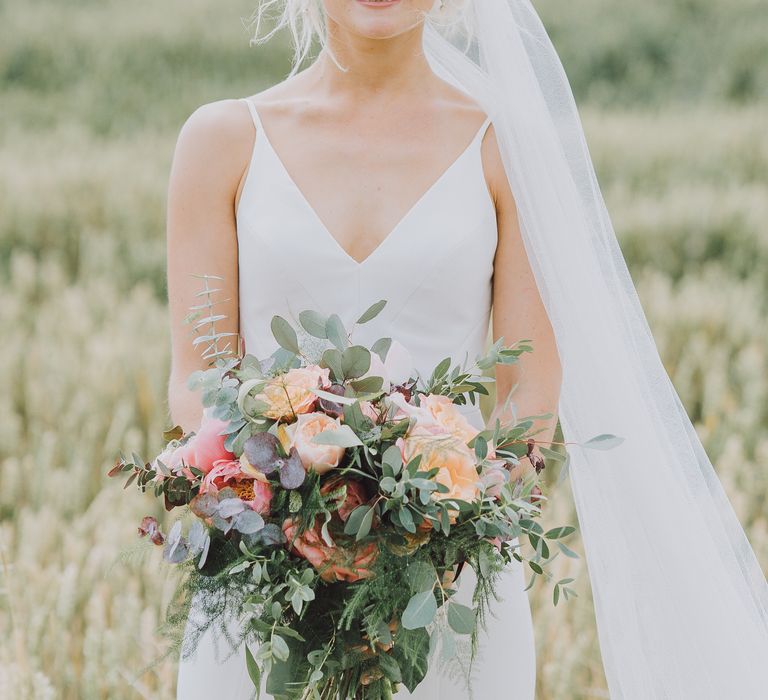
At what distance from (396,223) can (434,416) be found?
75cm

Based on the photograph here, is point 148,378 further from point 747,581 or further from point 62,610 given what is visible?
point 747,581

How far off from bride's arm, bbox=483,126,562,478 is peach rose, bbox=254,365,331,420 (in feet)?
2.01

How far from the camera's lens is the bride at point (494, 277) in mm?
2432

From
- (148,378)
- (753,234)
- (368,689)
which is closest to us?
(368,689)

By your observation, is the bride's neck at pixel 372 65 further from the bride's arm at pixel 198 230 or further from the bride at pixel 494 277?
the bride's arm at pixel 198 230

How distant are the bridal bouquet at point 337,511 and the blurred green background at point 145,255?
202mm

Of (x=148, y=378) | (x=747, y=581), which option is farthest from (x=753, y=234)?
(x=747, y=581)

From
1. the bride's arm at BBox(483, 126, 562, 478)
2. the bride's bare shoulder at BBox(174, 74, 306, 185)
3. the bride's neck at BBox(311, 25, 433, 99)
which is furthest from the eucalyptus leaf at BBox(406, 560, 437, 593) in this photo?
the bride's neck at BBox(311, 25, 433, 99)

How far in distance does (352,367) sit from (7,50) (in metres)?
9.70

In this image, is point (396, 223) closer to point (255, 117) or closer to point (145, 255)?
point (255, 117)

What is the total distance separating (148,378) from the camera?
4992 millimetres

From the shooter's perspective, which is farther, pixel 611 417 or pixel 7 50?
pixel 7 50

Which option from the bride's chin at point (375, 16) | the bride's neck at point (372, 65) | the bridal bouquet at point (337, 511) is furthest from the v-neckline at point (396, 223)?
the bridal bouquet at point (337, 511)

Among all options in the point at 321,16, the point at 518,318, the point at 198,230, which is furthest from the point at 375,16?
the point at 518,318
